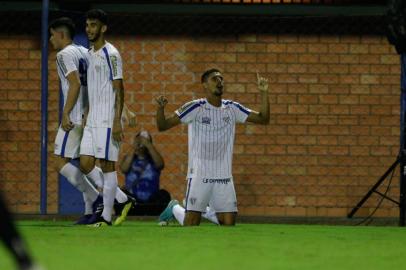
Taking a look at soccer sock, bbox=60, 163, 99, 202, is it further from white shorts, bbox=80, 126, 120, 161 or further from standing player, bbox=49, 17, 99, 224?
white shorts, bbox=80, 126, 120, 161

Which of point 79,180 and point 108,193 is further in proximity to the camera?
point 79,180

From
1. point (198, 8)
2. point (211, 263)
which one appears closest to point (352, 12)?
point (198, 8)

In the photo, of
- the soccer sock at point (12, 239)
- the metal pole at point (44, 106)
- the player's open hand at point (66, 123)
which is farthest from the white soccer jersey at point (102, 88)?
the soccer sock at point (12, 239)

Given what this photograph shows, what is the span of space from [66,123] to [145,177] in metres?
2.31

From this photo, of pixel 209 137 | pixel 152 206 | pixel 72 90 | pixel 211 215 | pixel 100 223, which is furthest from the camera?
pixel 152 206

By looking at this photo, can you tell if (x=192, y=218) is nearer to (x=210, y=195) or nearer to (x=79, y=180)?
(x=210, y=195)

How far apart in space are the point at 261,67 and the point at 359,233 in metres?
4.40

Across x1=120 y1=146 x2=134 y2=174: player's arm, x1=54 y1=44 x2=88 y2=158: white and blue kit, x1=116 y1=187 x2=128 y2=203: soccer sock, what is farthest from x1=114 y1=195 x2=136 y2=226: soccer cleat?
x1=120 y1=146 x2=134 y2=174: player's arm

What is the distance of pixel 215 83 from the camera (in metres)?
12.9

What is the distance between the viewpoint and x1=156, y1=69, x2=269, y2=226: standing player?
1295 cm

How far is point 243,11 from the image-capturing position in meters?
15.5

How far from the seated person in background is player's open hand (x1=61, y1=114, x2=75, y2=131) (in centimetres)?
210

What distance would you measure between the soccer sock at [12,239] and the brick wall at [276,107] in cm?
962

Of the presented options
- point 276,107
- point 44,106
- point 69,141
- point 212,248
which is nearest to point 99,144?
point 69,141
